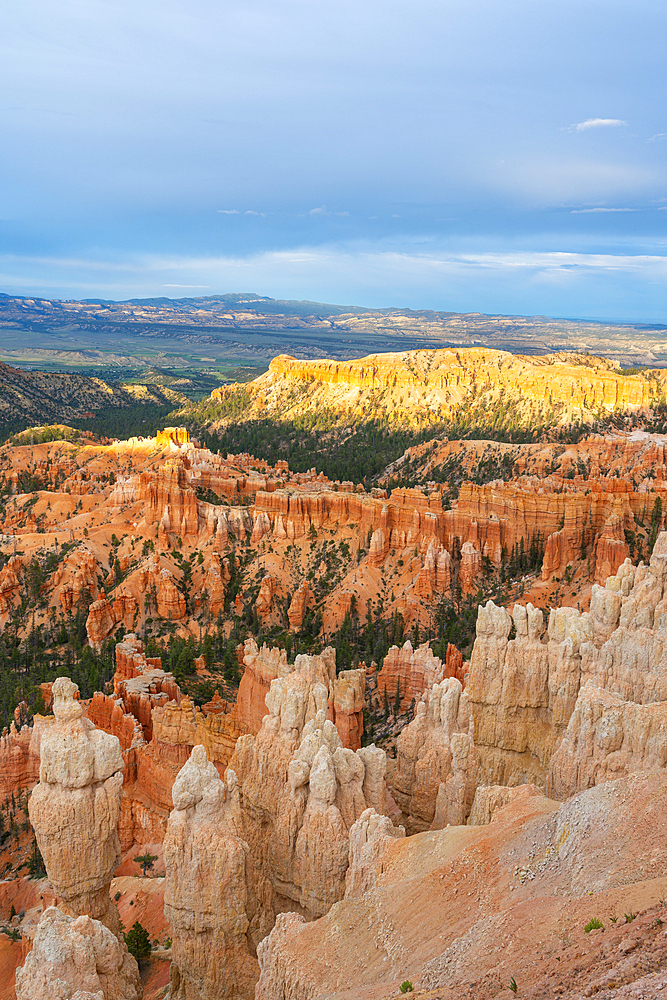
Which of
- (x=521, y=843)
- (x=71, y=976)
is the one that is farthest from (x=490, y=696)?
(x=71, y=976)

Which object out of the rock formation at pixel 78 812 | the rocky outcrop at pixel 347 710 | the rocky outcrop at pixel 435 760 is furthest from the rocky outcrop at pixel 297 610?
the rock formation at pixel 78 812

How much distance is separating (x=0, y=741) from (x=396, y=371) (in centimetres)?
14263

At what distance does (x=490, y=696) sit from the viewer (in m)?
33.6

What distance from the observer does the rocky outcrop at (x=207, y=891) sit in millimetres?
20781

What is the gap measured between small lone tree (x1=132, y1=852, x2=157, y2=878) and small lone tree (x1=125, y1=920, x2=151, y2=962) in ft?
21.3

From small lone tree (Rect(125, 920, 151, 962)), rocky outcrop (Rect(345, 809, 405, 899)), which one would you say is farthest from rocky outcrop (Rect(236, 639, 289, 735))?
rocky outcrop (Rect(345, 809, 405, 899))

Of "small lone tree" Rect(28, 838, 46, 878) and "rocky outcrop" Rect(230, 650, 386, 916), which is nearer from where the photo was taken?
"rocky outcrop" Rect(230, 650, 386, 916)

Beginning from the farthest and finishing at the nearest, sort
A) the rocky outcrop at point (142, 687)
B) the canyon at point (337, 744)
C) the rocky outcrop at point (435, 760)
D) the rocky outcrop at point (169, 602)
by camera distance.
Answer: the rocky outcrop at point (169, 602)
the rocky outcrop at point (142, 687)
the rocky outcrop at point (435, 760)
the canyon at point (337, 744)

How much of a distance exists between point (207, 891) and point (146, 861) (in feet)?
50.4

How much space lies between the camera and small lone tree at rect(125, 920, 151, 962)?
1039 inches

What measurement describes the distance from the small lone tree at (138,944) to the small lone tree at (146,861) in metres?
6.50

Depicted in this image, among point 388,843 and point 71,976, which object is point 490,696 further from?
point 71,976

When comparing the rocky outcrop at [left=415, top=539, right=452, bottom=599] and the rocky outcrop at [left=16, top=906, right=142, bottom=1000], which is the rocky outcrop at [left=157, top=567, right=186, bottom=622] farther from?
→ the rocky outcrop at [left=16, top=906, right=142, bottom=1000]

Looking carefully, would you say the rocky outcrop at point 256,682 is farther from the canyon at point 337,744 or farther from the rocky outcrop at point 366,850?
the rocky outcrop at point 366,850
